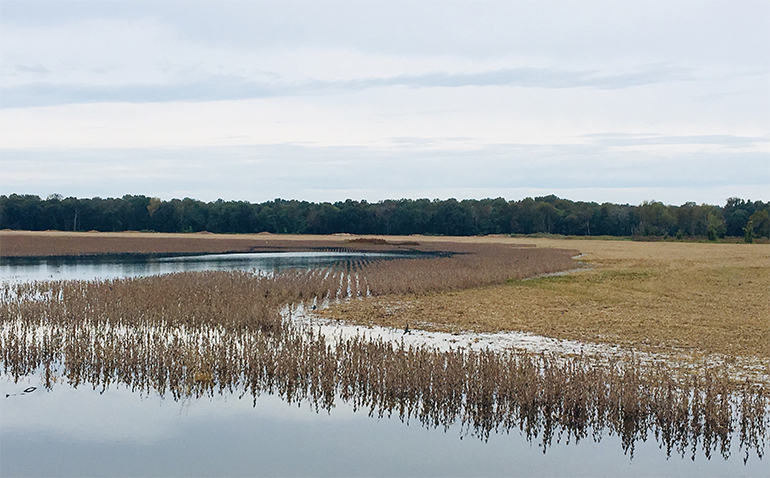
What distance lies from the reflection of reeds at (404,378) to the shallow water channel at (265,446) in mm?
326

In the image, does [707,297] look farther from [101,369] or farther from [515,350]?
[101,369]

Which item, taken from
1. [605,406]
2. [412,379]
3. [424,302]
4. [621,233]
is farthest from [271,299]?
[621,233]

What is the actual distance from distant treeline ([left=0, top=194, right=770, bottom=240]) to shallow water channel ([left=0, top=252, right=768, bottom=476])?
129819mm

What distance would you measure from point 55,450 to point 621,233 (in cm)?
14025

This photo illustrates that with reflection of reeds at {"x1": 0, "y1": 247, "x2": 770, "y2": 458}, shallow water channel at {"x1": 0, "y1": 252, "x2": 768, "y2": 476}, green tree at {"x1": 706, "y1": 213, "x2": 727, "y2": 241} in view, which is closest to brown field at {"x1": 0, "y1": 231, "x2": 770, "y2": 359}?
reflection of reeds at {"x1": 0, "y1": 247, "x2": 770, "y2": 458}

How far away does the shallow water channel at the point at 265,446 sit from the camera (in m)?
8.77

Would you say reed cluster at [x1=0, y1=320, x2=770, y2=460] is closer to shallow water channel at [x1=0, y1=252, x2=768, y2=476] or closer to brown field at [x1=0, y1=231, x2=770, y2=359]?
shallow water channel at [x1=0, y1=252, x2=768, y2=476]

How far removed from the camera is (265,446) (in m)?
9.51

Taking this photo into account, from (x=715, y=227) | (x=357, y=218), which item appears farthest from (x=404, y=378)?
(x=357, y=218)

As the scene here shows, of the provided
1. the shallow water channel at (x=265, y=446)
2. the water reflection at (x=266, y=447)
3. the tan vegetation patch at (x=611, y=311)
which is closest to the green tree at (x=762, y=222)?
the tan vegetation patch at (x=611, y=311)

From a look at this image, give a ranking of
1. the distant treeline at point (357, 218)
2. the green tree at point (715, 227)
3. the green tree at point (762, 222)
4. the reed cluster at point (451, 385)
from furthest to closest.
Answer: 1. the distant treeline at point (357, 218)
2. the green tree at point (762, 222)
3. the green tree at point (715, 227)
4. the reed cluster at point (451, 385)

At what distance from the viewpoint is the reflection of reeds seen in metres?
9.81

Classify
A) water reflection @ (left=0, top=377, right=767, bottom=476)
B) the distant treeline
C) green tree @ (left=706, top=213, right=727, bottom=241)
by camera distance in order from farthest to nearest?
the distant treeline, green tree @ (left=706, top=213, right=727, bottom=241), water reflection @ (left=0, top=377, right=767, bottom=476)

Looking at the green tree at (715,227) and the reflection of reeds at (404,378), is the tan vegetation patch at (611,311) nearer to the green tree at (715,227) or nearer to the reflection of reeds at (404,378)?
the reflection of reeds at (404,378)
